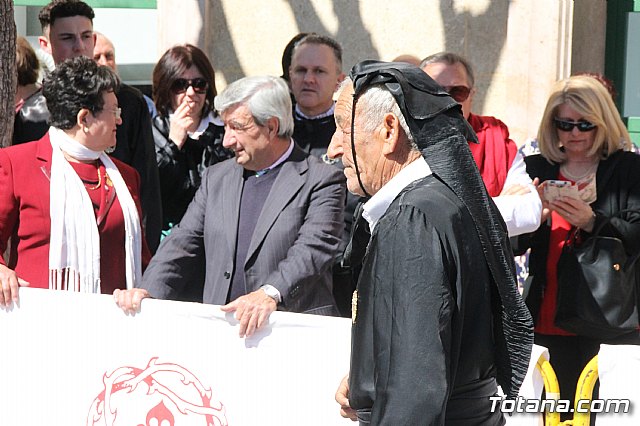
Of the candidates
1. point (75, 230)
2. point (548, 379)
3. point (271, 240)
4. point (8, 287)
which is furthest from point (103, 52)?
point (548, 379)

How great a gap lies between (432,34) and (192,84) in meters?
2.41

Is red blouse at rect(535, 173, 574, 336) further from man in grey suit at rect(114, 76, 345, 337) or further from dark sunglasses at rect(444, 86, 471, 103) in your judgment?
man in grey suit at rect(114, 76, 345, 337)

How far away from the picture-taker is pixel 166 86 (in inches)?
258

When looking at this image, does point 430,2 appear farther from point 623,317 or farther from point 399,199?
point 399,199

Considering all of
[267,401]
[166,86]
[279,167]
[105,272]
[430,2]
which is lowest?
[267,401]

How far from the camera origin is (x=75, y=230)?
5.15 meters

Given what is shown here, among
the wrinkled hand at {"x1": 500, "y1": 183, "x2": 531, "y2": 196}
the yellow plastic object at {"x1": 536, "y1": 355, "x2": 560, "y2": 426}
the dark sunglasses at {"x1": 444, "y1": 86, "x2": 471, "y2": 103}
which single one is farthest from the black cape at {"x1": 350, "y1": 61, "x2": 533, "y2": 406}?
the dark sunglasses at {"x1": 444, "y1": 86, "x2": 471, "y2": 103}

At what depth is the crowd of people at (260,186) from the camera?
3.21 meters

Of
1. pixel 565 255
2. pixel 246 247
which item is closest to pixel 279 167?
pixel 246 247

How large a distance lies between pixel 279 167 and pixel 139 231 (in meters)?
0.83

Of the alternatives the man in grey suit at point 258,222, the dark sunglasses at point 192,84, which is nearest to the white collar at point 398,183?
the man in grey suit at point 258,222

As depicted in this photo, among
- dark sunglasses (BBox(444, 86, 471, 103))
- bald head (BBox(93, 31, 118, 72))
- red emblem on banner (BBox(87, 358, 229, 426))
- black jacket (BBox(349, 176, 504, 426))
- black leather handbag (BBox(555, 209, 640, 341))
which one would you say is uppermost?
bald head (BBox(93, 31, 118, 72))

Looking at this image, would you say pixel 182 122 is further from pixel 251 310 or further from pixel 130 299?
pixel 251 310

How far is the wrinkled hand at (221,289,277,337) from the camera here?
4414 mm
